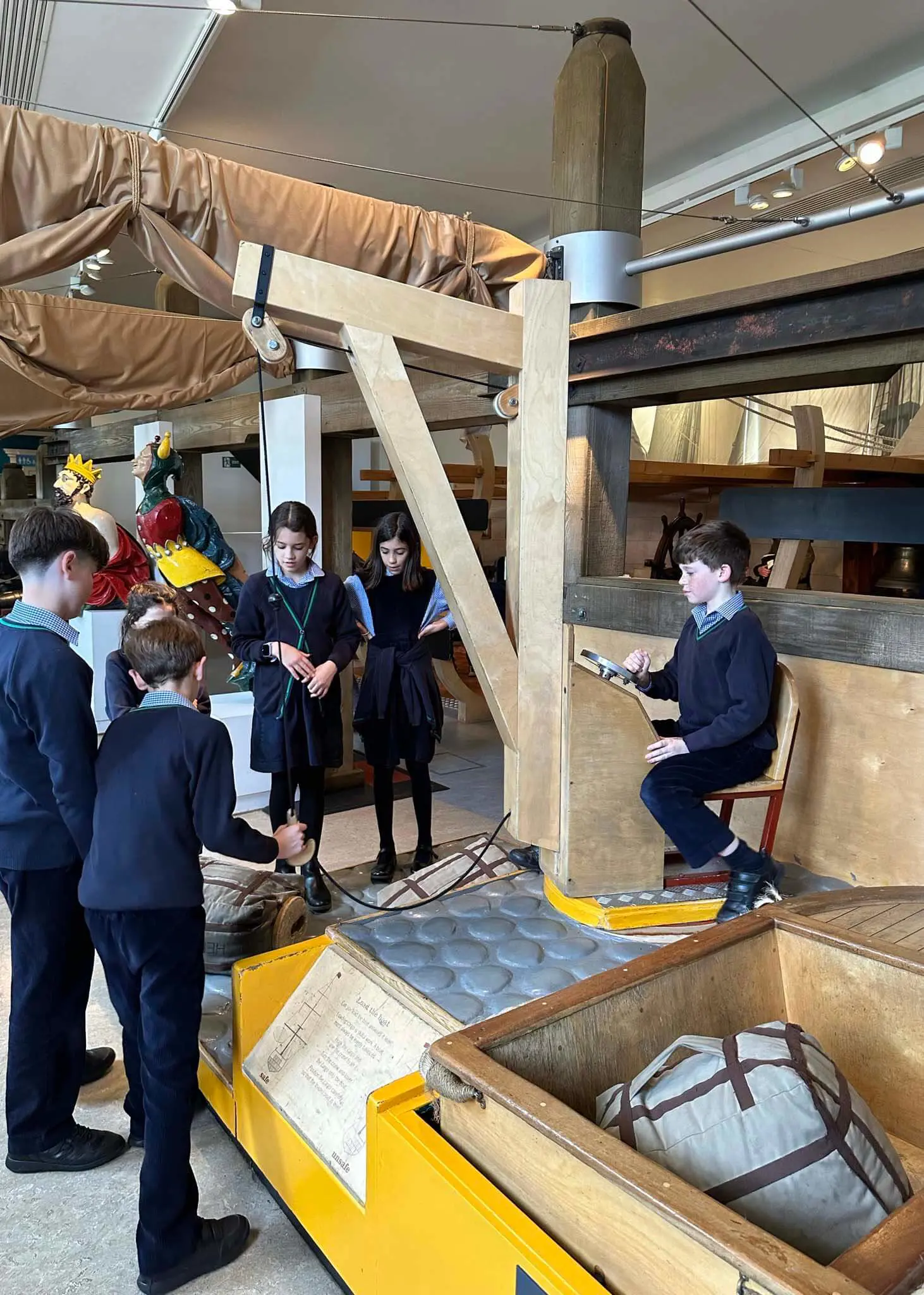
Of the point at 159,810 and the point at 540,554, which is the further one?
the point at 540,554

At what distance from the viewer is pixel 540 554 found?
8.68 feet

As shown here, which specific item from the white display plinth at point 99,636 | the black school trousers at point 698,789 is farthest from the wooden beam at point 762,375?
the white display plinth at point 99,636

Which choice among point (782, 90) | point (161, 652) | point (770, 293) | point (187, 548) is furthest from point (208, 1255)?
point (782, 90)

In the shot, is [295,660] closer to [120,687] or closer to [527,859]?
[120,687]

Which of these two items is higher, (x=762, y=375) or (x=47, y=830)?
(x=762, y=375)

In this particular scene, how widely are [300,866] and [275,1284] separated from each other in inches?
65.5

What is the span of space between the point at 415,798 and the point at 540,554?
149cm

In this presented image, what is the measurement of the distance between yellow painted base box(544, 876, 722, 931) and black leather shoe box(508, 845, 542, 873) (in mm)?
346

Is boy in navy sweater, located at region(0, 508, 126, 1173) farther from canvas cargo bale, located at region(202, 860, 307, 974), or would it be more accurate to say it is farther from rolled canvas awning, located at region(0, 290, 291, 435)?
rolled canvas awning, located at region(0, 290, 291, 435)

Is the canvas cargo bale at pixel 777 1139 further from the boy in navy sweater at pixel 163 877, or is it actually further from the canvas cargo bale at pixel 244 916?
the canvas cargo bale at pixel 244 916

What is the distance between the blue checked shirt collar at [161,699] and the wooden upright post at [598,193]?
1.86m

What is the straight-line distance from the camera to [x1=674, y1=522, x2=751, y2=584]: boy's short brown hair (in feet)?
8.38

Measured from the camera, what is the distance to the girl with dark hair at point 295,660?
131 inches

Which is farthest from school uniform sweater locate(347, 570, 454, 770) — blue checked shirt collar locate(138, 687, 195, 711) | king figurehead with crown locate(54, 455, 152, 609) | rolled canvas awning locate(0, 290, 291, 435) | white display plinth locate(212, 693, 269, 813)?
king figurehead with crown locate(54, 455, 152, 609)
